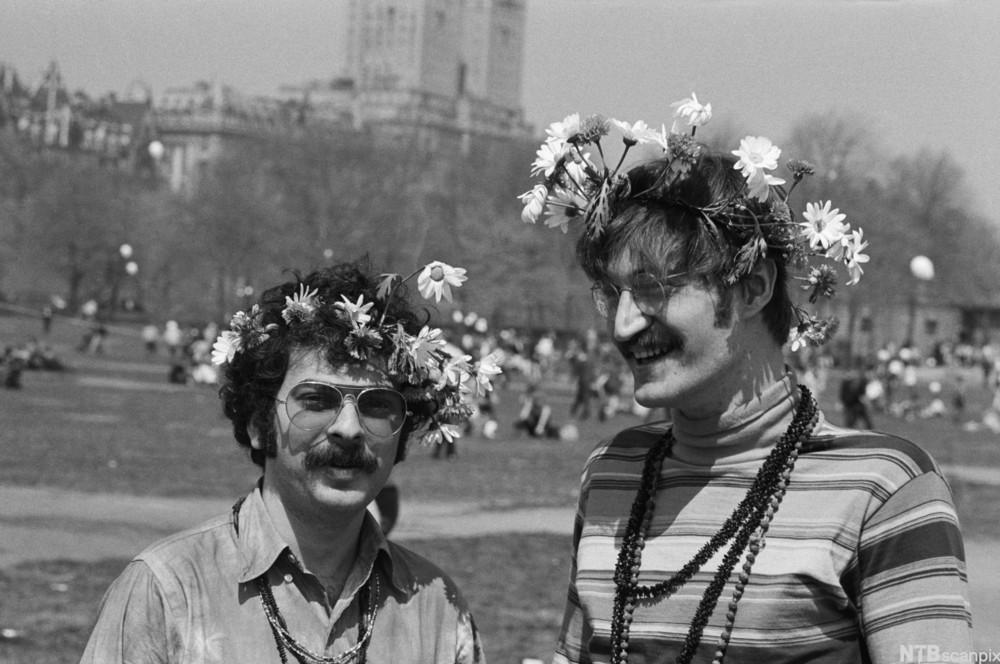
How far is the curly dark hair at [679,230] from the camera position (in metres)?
3.24

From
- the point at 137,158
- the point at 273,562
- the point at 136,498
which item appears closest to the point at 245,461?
the point at 136,498

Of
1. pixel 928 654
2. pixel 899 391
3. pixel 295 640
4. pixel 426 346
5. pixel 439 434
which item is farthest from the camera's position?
pixel 899 391

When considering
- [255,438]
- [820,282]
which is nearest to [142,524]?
[255,438]

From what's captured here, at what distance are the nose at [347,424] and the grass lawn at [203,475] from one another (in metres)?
3.62

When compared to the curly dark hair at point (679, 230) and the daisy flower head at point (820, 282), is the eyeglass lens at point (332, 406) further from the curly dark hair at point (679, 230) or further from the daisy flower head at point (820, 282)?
the daisy flower head at point (820, 282)

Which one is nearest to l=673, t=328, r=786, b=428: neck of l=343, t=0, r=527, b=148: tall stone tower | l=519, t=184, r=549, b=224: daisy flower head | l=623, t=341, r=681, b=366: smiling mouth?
l=623, t=341, r=681, b=366: smiling mouth

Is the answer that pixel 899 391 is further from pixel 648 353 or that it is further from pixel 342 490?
pixel 648 353

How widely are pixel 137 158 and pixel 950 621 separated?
133370 millimetres

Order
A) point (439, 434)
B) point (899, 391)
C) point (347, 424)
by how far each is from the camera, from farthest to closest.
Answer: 1. point (899, 391)
2. point (439, 434)
3. point (347, 424)

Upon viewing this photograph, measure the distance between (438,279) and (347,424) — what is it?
1.53ft

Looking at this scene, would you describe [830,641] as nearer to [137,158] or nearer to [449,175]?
[449,175]

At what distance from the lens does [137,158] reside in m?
132

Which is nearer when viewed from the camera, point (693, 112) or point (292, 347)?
point (693, 112)

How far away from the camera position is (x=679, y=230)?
3.25 m
